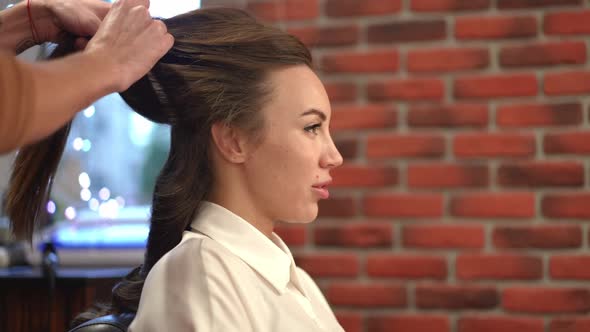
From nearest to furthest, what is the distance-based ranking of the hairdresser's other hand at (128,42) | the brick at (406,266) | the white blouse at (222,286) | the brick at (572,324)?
1. the hairdresser's other hand at (128,42)
2. the white blouse at (222,286)
3. the brick at (572,324)
4. the brick at (406,266)

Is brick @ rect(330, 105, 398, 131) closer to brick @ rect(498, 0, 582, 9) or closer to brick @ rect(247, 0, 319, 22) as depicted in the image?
brick @ rect(247, 0, 319, 22)

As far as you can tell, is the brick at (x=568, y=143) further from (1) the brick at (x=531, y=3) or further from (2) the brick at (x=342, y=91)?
(2) the brick at (x=342, y=91)

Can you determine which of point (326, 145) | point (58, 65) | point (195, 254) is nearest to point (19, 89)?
point (58, 65)

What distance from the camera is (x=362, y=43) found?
2.27 meters

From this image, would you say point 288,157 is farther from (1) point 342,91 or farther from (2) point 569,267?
(2) point 569,267

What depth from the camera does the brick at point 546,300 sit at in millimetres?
2088

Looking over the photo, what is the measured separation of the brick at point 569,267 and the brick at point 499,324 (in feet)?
0.46

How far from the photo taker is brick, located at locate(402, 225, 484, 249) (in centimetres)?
216

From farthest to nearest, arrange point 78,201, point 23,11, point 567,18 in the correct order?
1. point 78,201
2. point 567,18
3. point 23,11

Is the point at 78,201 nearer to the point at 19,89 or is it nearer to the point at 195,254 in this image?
the point at 195,254

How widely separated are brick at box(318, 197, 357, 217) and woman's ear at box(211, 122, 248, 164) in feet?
2.87

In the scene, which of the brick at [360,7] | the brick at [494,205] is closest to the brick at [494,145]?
the brick at [494,205]

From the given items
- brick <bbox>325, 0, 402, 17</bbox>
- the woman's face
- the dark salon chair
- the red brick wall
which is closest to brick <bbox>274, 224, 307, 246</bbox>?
the red brick wall

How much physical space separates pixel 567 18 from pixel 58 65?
165 centimetres
